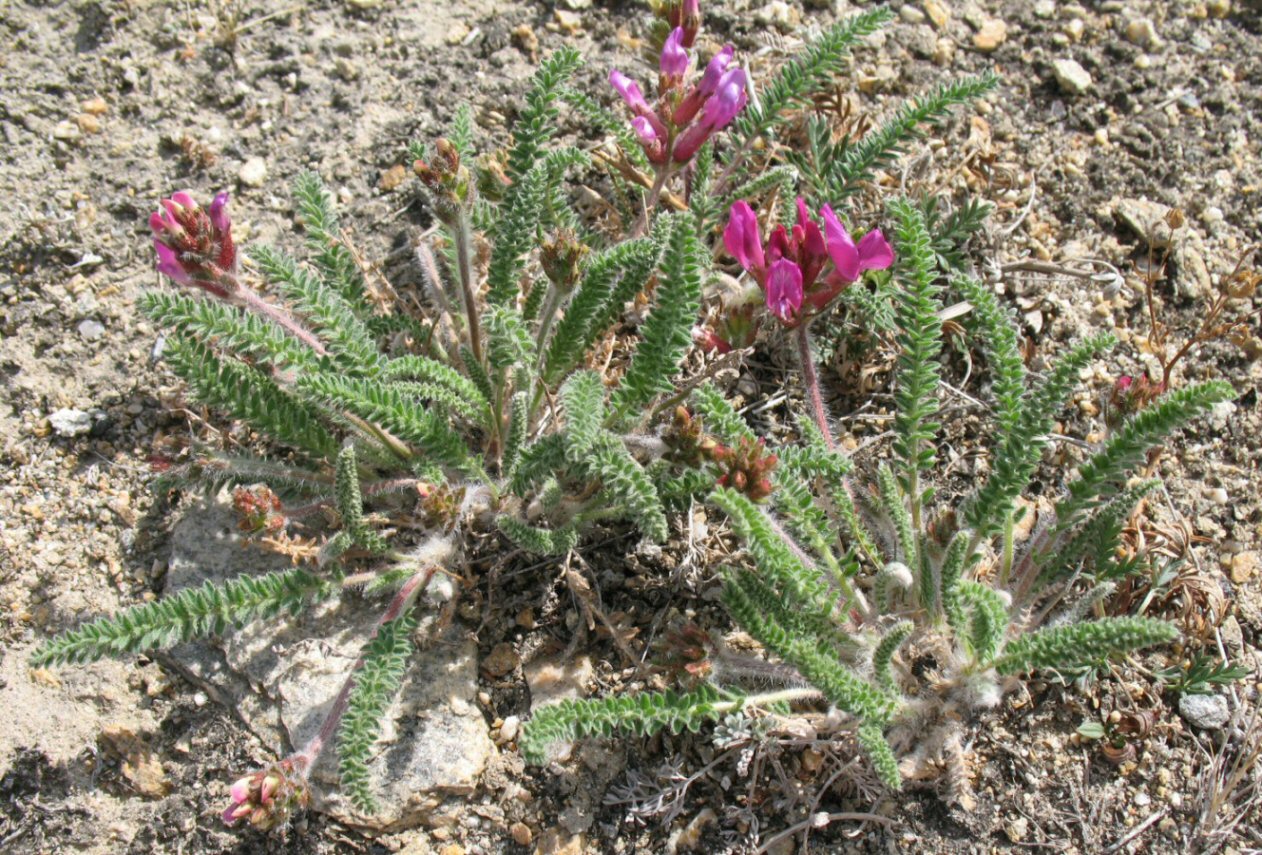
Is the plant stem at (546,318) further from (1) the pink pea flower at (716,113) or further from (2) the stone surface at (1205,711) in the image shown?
(2) the stone surface at (1205,711)

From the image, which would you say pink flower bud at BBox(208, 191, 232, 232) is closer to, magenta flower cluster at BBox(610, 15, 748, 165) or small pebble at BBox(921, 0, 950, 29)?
magenta flower cluster at BBox(610, 15, 748, 165)

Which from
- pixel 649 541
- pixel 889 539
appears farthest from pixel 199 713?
pixel 889 539

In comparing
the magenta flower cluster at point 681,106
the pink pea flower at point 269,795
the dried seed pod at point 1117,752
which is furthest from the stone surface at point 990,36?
the pink pea flower at point 269,795

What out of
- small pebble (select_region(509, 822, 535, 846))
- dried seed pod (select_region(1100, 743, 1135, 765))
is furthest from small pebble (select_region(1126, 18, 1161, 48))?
small pebble (select_region(509, 822, 535, 846))

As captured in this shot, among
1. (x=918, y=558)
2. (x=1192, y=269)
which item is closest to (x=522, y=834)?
(x=918, y=558)

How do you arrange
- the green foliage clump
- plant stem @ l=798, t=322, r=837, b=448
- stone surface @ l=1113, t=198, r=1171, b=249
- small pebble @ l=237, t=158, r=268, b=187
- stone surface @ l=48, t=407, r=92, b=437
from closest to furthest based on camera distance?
the green foliage clump < plant stem @ l=798, t=322, r=837, b=448 < stone surface @ l=48, t=407, r=92, b=437 < stone surface @ l=1113, t=198, r=1171, b=249 < small pebble @ l=237, t=158, r=268, b=187

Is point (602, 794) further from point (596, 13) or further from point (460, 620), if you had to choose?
point (596, 13)
